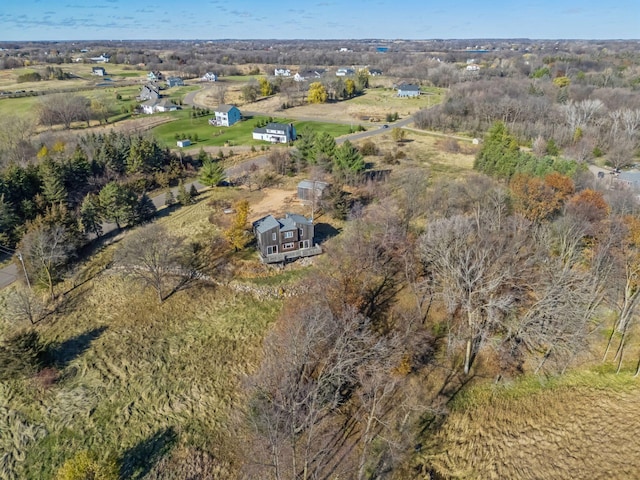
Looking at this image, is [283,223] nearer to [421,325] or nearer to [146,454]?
[421,325]

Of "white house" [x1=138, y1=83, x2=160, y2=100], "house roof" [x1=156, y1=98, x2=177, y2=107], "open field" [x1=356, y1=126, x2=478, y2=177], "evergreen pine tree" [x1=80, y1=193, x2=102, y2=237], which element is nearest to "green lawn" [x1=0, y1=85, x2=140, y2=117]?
"white house" [x1=138, y1=83, x2=160, y2=100]

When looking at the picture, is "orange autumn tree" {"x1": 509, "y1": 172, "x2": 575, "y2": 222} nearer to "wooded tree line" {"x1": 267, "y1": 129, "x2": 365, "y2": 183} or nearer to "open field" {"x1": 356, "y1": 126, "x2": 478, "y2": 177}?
"open field" {"x1": 356, "y1": 126, "x2": 478, "y2": 177}

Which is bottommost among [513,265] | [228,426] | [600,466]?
[228,426]

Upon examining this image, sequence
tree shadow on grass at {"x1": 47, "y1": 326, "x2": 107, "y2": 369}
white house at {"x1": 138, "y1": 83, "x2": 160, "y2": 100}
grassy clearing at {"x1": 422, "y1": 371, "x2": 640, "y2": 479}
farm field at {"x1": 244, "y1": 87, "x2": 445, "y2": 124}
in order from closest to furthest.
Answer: grassy clearing at {"x1": 422, "y1": 371, "x2": 640, "y2": 479}
tree shadow on grass at {"x1": 47, "y1": 326, "x2": 107, "y2": 369}
farm field at {"x1": 244, "y1": 87, "x2": 445, "y2": 124}
white house at {"x1": 138, "y1": 83, "x2": 160, "y2": 100}

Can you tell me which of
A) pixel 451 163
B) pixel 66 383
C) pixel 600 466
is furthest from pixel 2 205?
pixel 451 163

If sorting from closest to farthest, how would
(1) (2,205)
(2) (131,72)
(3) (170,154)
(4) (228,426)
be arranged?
(4) (228,426) → (1) (2,205) → (3) (170,154) → (2) (131,72)

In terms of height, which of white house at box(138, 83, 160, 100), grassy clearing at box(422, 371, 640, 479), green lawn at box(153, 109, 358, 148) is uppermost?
white house at box(138, 83, 160, 100)

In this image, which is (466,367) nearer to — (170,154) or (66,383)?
(66,383)
